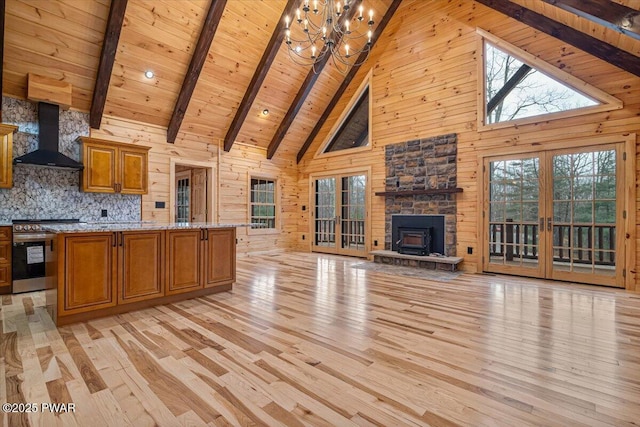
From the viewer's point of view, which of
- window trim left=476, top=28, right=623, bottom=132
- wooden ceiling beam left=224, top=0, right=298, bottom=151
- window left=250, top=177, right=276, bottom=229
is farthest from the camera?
window left=250, top=177, right=276, bottom=229

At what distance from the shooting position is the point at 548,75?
471cm

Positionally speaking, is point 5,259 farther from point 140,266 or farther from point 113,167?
point 140,266

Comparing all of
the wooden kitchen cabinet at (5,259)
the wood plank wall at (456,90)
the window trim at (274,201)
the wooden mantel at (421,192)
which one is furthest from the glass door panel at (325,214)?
the wooden kitchen cabinet at (5,259)

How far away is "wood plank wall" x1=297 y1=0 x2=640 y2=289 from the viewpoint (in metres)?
4.36

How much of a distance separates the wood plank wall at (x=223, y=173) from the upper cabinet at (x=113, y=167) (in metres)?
0.50

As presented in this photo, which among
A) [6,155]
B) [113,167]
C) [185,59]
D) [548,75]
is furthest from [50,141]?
[548,75]

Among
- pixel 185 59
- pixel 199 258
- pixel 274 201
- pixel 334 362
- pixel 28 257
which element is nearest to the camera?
pixel 334 362

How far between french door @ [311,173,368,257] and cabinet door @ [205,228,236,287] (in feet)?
11.9

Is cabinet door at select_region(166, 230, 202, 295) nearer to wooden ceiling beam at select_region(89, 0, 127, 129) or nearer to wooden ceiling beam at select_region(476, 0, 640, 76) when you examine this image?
wooden ceiling beam at select_region(89, 0, 127, 129)

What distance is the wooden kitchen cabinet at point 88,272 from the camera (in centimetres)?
278

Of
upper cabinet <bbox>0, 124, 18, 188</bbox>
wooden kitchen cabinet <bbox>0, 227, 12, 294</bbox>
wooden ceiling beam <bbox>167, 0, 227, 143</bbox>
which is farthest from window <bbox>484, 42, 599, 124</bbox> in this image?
wooden kitchen cabinet <bbox>0, 227, 12, 294</bbox>

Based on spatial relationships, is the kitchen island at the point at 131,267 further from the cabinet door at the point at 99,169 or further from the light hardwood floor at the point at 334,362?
the cabinet door at the point at 99,169

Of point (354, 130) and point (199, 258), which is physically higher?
point (354, 130)

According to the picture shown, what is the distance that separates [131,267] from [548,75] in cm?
628
